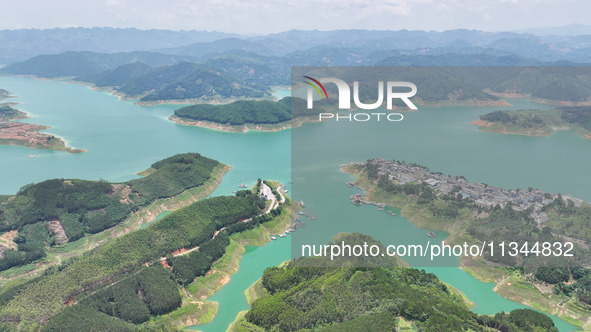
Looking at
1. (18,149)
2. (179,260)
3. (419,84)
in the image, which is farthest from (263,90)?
(179,260)

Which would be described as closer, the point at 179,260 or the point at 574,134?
the point at 179,260

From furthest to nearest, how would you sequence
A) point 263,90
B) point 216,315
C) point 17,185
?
point 263,90 < point 17,185 < point 216,315

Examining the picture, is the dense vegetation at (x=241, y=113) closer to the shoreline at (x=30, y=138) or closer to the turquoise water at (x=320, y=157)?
the turquoise water at (x=320, y=157)

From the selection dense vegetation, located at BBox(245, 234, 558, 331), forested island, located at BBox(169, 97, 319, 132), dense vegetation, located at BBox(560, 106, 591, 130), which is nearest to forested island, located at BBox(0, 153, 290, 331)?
dense vegetation, located at BBox(245, 234, 558, 331)

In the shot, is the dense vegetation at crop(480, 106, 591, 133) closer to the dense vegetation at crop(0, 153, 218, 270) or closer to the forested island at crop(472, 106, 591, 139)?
the forested island at crop(472, 106, 591, 139)

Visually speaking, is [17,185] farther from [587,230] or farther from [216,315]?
[587,230]

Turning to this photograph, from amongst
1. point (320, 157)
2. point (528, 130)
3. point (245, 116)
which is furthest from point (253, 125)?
point (528, 130)

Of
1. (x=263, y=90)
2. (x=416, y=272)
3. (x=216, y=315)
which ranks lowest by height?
(x=216, y=315)
